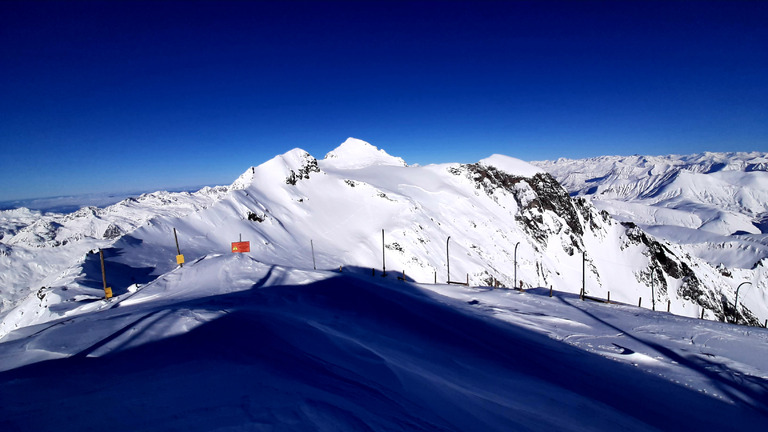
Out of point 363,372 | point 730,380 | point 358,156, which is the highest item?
point 358,156

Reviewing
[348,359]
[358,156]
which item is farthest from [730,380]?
[358,156]

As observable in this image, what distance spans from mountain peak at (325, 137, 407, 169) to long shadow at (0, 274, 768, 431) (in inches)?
3569

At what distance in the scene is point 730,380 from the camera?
8.38 metres

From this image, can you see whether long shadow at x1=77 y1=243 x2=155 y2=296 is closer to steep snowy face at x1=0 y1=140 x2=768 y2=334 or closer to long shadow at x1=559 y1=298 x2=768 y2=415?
steep snowy face at x1=0 y1=140 x2=768 y2=334

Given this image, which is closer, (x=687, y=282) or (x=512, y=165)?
(x=687, y=282)

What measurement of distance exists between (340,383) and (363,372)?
651 millimetres

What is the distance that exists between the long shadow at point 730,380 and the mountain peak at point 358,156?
9054 cm

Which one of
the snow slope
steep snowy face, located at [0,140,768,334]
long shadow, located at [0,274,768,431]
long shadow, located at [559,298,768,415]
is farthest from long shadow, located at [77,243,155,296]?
long shadow, located at [559,298,768,415]

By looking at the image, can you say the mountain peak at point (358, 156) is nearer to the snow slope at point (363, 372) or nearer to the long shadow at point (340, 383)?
the snow slope at point (363, 372)

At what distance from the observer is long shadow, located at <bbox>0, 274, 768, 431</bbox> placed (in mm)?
3828

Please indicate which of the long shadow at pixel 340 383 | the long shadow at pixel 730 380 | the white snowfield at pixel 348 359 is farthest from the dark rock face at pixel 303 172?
the long shadow at pixel 730 380

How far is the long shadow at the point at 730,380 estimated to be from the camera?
7.48 m

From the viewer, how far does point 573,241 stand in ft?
286

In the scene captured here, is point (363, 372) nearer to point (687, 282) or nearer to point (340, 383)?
point (340, 383)
